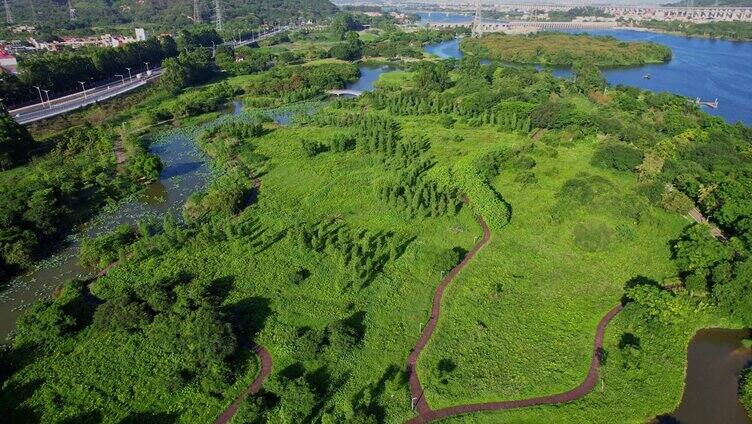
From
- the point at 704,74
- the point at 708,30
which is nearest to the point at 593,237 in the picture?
the point at 704,74

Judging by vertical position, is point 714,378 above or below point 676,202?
below

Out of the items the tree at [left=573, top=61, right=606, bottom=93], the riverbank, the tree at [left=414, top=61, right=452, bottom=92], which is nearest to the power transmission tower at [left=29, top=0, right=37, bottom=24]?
the tree at [left=414, top=61, right=452, bottom=92]

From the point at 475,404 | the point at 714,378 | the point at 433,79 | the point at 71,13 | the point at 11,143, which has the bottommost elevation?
the point at 714,378

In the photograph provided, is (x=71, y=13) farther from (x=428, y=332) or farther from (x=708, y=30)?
(x=708, y=30)

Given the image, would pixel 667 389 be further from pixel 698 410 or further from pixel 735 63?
pixel 735 63

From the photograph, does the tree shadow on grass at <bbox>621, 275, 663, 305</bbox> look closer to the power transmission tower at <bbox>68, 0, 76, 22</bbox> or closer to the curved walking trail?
the curved walking trail
